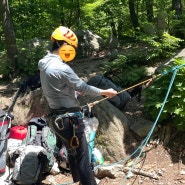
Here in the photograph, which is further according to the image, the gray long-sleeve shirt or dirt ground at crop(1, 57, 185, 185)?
dirt ground at crop(1, 57, 185, 185)

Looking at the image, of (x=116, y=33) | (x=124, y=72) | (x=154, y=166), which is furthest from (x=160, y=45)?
(x=116, y=33)

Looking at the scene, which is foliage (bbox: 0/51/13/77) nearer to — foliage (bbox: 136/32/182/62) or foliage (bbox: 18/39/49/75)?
foliage (bbox: 18/39/49/75)

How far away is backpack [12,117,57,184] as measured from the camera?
4.63 metres

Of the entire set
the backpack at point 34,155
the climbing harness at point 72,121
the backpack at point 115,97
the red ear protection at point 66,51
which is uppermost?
the red ear protection at point 66,51

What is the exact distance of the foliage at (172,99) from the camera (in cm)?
511

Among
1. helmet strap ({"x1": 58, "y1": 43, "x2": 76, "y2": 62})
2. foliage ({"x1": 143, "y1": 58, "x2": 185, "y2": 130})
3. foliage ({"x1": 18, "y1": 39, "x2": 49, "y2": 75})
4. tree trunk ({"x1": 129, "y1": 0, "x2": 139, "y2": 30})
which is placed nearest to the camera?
helmet strap ({"x1": 58, "y1": 43, "x2": 76, "y2": 62})

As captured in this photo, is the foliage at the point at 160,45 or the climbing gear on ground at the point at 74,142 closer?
the climbing gear on ground at the point at 74,142

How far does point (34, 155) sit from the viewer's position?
187 inches

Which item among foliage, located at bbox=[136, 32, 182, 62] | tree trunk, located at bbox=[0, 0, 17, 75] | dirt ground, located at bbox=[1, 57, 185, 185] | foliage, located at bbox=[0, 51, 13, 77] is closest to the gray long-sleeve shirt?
dirt ground, located at bbox=[1, 57, 185, 185]

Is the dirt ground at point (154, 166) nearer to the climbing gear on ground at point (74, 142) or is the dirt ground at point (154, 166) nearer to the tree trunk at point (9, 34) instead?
the climbing gear on ground at point (74, 142)

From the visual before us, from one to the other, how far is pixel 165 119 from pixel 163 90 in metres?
0.55

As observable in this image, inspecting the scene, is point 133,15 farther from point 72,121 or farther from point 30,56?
point 72,121

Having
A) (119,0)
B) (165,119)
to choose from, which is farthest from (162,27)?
(119,0)

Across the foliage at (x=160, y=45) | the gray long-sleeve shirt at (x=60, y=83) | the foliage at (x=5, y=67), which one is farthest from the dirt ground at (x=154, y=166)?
the foliage at (x=5, y=67)
